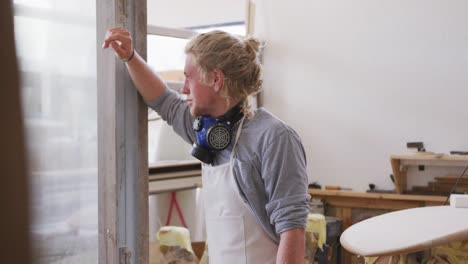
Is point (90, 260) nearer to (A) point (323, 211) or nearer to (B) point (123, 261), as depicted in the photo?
(B) point (123, 261)

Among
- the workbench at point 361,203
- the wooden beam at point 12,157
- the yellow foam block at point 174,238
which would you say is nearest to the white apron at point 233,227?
the wooden beam at point 12,157

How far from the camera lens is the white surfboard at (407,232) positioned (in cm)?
136

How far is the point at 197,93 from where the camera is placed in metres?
1.52

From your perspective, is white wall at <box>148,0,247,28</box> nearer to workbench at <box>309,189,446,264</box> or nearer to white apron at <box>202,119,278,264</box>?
workbench at <box>309,189,446,264</box>

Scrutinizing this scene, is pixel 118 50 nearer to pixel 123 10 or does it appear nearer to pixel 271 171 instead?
pixel 123 10

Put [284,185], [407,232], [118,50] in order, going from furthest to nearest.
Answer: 1. [407,232]
2. [284,185]
3. [118,50]

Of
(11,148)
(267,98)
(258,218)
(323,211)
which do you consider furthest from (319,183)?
(11,148)

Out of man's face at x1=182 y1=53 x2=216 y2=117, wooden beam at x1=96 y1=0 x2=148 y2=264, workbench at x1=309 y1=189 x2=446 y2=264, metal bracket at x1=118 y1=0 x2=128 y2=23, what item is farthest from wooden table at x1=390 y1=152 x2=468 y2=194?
metal bracket at x1=118 y1=0 x2=128 y2=23

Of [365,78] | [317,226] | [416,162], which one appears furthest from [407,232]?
[365,78]

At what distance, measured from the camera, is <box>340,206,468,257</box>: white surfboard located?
136 cm

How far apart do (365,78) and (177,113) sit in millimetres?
3029

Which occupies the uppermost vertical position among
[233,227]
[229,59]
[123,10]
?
[123,10]

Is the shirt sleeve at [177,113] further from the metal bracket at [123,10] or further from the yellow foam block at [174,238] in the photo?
the yellow foam block at [174,238]

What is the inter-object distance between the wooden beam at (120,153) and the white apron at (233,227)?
240mm
